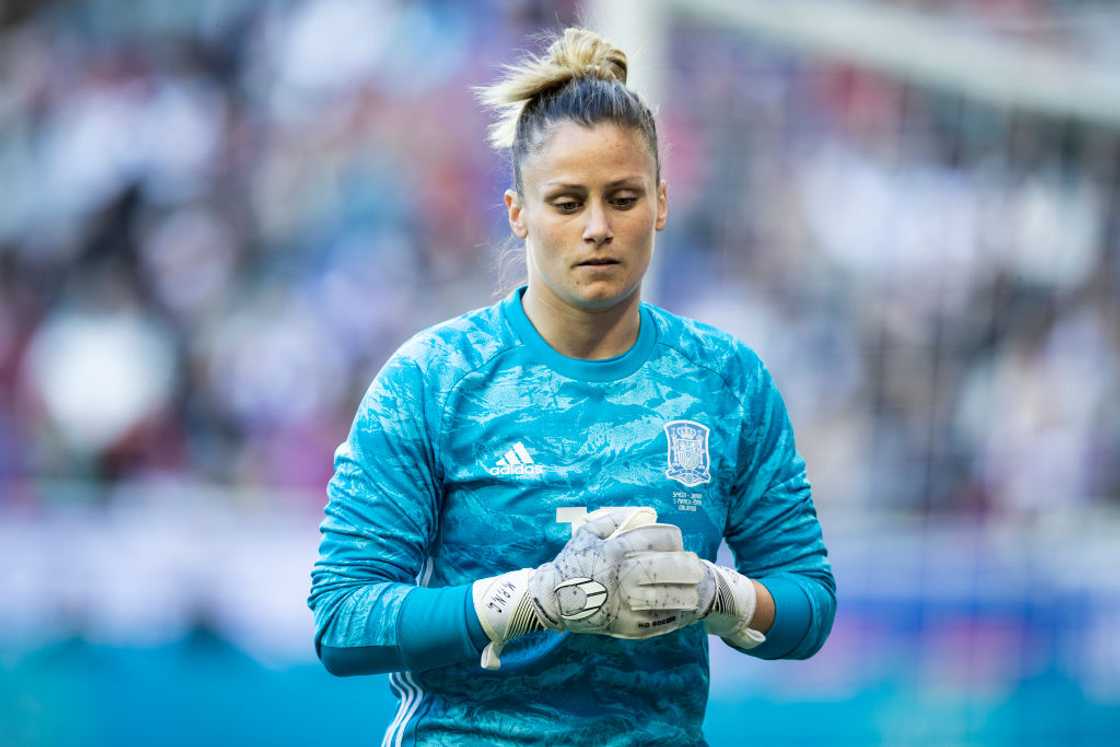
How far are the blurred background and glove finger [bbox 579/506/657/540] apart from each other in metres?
3.81

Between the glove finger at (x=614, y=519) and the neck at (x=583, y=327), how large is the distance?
0.30m

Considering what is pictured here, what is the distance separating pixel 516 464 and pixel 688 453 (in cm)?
28

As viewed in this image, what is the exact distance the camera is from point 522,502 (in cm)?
237

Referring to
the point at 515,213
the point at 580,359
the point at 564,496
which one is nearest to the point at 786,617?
the point at 564,496

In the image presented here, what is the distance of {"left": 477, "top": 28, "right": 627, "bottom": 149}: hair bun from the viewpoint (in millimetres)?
2572

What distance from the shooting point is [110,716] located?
5.89 meters

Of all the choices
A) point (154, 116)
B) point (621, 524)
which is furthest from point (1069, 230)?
point (621, 524)

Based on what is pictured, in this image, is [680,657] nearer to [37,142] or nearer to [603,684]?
[603,684]

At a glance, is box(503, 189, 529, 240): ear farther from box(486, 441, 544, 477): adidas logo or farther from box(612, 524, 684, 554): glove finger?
box(612, 524, 684, 554): glove finger

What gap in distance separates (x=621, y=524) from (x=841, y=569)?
416 centimetres

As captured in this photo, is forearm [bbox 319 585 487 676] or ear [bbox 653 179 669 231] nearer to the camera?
forearm [bbox 319 585 487 676]

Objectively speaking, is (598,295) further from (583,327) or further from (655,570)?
(655,570)

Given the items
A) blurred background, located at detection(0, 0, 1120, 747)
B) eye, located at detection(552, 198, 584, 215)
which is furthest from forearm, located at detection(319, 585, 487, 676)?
blurred background, located at detection(0, 0, 1120, 747)

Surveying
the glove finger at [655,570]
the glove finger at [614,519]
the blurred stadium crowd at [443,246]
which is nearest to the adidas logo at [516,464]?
the glove finger at [614,519]
